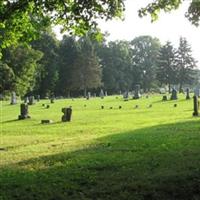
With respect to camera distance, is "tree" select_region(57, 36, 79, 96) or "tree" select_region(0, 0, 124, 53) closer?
"tree" select_region(0, 0, 124, 53)

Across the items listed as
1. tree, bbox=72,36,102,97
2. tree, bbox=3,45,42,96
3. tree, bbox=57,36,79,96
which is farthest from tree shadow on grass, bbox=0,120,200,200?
tree, bbox=57,36,79,96

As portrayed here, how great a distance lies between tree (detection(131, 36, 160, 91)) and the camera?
126 meters

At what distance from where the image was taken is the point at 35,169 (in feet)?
41.9

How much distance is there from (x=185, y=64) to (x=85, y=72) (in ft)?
69.0

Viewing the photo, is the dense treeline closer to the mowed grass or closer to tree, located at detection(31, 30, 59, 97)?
tree, located at detection(31, 30, 59, 97)

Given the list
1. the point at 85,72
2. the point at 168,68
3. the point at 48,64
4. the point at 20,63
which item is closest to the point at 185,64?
the point at 168,68

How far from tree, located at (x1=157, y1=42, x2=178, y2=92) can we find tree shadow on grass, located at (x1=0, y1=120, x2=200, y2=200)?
88.4 meters

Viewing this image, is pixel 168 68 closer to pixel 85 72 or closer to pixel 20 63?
pixel 85 72

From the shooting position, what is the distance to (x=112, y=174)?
11.5 metres

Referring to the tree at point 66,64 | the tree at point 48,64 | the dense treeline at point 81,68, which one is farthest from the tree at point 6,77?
the tree at point 66,64

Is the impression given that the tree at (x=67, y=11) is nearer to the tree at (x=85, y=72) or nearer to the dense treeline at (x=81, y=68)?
the dense treeline at (x=81, y=68)

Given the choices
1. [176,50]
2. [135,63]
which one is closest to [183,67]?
[176,50]

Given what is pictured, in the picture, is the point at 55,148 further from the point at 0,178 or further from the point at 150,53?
the point at 150,53

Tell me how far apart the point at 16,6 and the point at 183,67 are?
3720 inches
